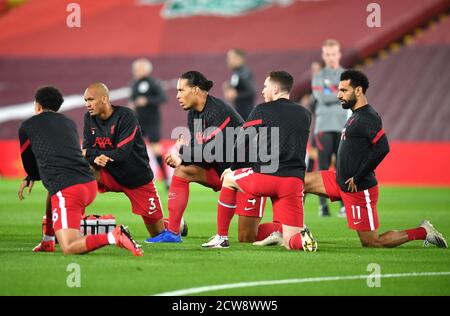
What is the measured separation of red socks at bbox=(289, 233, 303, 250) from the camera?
10.1m

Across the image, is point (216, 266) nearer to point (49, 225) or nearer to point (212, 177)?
point (49, 225)

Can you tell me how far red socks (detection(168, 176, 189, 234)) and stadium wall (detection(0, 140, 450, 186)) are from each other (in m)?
11.8

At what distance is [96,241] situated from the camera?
927 cm

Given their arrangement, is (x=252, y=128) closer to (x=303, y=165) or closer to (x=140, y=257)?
(x=303, y=165)

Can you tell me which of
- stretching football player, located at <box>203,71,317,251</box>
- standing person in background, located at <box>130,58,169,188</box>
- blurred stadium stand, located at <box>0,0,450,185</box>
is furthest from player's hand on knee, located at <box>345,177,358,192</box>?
blurred stadium stand, located at <box>0,0,450,185</box>

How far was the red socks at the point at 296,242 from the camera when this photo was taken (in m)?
10.1

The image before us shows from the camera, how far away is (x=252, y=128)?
10.3 metres

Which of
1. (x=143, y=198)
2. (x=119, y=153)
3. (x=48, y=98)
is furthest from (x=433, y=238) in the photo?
(x=48, y=98)

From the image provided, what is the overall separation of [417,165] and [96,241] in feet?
46.5

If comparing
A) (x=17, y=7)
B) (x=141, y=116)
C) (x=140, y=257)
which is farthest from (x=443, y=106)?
(x=140, y=257)

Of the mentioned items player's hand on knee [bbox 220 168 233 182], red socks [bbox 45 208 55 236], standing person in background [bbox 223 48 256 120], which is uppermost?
standing person in background [bbox 223 48 256 120]

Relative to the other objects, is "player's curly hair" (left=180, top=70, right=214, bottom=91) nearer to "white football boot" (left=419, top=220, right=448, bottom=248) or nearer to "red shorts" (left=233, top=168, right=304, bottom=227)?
"red shorts" (left=233, top=168, right=304, bottom=227)
